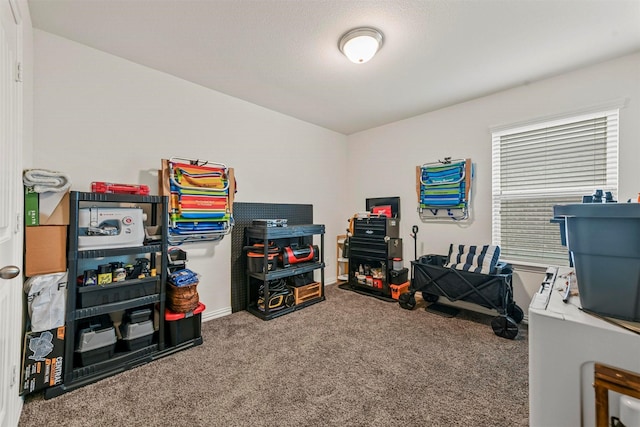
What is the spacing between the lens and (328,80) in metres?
2.82

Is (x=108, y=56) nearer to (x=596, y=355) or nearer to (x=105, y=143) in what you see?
Answer: (x=105, y=143)

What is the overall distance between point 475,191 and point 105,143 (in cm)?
387

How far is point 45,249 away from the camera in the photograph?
5.77 ft

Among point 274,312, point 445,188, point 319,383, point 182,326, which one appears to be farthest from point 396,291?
point 182,326

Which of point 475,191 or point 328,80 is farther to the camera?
point 475,191

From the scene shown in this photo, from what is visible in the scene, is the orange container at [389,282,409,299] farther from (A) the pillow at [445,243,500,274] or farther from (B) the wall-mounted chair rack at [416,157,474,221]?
(B) the wall-mounted chair rack at [416,157,474,221]

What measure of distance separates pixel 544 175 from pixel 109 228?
403cm

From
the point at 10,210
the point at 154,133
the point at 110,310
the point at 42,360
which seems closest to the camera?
the point at 10,210

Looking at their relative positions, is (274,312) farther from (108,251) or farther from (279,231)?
(108,251)

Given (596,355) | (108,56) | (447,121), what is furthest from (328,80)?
(596,355)

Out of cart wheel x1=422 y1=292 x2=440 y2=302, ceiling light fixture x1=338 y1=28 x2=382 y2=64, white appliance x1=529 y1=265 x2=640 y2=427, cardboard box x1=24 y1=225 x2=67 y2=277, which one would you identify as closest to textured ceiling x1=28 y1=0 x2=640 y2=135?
ceiling light fixture x1=338 y1=28 x2=382 y2=64

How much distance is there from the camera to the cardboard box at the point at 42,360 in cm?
167

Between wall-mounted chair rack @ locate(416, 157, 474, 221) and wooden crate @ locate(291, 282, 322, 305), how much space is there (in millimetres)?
1738

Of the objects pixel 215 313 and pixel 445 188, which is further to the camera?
pixel 445 188
